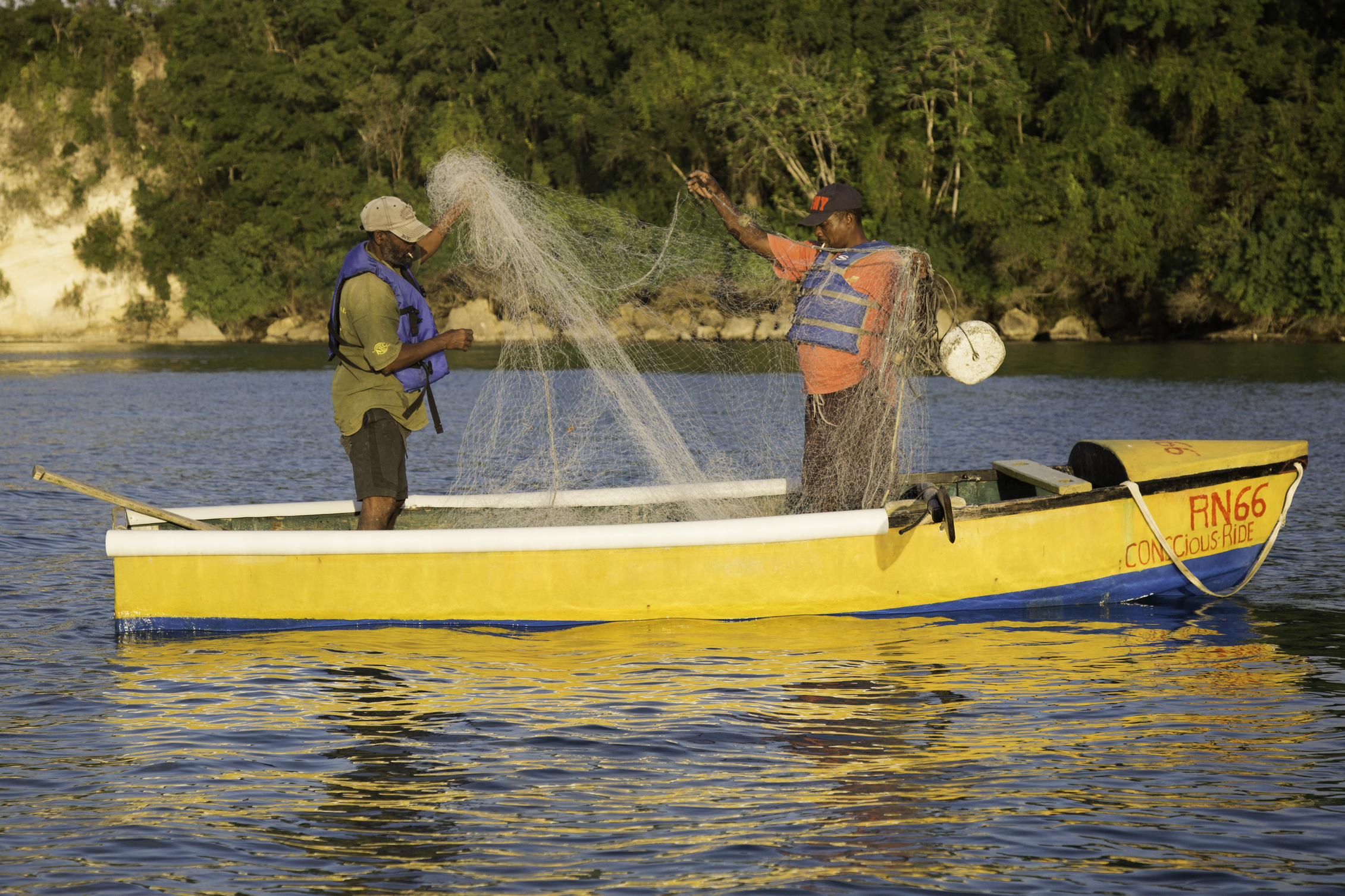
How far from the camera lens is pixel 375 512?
6.64 meters

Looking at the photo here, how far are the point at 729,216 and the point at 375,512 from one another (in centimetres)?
225

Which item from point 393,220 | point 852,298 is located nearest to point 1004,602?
point 852,298

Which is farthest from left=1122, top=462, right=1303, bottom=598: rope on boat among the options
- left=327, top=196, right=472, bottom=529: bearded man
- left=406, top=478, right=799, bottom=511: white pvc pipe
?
left=327, top=196, right=472, bottom=529: bearded man

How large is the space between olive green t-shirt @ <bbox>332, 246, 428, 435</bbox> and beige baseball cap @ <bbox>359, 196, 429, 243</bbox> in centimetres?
16

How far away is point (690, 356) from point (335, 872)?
439cm

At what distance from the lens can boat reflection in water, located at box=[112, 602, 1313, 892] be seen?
4141 mm

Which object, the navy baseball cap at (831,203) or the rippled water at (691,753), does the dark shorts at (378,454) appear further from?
the navy baseball cap at (831,203)

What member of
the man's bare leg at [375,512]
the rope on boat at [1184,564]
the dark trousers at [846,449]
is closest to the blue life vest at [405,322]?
the man's bare leg at [375,512]

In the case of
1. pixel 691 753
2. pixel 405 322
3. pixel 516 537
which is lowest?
pixel 691 753

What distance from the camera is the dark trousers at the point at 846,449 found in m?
6.61

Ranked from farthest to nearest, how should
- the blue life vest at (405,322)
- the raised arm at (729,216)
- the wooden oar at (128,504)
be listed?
1. the raised arm at (729,216)
2. the blue life vest at (405,322)
3. the wooden oar at (128,504)

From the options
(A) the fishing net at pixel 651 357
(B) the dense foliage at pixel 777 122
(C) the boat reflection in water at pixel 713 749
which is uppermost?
(B) the dense foliage at pixel 777 122

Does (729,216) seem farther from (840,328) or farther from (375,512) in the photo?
(375,512)

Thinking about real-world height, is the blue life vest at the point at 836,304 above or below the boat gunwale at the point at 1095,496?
above
